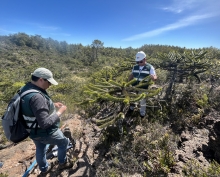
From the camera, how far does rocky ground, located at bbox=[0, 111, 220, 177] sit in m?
3.39

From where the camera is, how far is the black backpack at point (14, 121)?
2.44 meters

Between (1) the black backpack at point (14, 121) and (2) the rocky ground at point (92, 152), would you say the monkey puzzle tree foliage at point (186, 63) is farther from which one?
(1) the black backpack at point (14, 121)

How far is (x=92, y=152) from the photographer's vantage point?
4.05 m

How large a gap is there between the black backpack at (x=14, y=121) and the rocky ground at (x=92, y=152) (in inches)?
58.7

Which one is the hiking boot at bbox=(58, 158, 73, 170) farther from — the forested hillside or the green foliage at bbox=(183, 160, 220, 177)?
the green foliage at bbox=(183, 160, 220, 177)

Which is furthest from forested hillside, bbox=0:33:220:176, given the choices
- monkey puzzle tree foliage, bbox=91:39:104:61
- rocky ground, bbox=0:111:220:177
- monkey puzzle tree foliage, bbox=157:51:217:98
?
monkey puzzle tree foliage, bbox=91:39:104:61

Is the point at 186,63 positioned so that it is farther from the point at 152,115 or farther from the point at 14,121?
the point at 14,121

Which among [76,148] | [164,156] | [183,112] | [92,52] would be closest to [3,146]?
[76,148]

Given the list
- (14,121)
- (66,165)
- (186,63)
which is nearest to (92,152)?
(66,165)

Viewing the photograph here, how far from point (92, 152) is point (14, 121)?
229cm

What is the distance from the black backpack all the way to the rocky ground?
1.49 meters

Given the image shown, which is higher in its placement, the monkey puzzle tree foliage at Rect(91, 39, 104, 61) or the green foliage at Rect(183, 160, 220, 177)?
the monkey puzzle tree foliage at Rect(91, 39, 104, 61)

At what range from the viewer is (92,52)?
2527 inches

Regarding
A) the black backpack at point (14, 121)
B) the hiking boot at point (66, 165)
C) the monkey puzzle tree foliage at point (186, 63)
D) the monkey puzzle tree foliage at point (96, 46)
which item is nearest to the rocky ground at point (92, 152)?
the hiking boot at point (66, 165)
